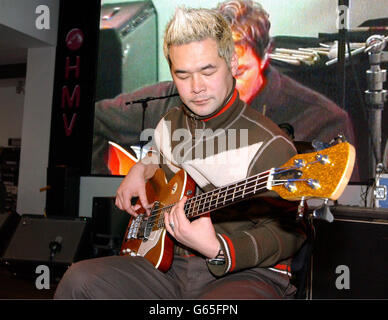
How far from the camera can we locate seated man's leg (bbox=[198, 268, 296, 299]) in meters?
1.12

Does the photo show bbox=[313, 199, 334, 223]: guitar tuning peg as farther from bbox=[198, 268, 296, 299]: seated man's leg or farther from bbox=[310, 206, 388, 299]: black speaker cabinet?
bbox=[310, 206, 388, 299]: black speaker cabinet

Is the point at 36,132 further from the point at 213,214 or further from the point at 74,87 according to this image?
the point at 213,214

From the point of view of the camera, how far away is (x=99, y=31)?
16.7 ft

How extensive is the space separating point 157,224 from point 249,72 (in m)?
2.97

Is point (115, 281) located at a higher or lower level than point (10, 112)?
lower

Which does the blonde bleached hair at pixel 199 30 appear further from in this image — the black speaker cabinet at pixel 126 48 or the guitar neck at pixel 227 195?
the black speaker cabinet at pixel 126 48

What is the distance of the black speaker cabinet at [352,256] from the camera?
6.98 ft

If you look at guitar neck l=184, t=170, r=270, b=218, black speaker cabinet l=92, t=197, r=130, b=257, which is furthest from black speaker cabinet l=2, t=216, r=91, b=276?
guitar neck l=184, t=170, r=270, b=218

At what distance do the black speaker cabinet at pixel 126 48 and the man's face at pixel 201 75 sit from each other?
3.20 metres

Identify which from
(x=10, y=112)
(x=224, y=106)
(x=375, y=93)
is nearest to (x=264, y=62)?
(x=375, y=93)

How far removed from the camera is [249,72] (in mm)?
4184

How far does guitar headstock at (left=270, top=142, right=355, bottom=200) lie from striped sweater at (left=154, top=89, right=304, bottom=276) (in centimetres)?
18

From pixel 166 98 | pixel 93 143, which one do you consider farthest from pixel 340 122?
pixel 93 143

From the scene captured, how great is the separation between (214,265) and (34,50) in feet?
17.6
